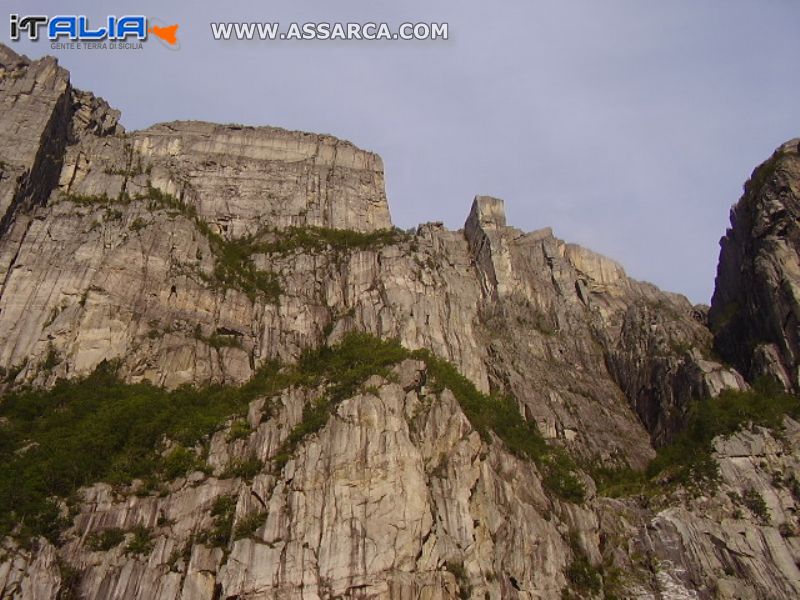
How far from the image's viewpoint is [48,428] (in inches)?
1937

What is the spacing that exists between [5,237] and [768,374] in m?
61.1

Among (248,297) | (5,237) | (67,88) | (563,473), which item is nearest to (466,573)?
(563,473)

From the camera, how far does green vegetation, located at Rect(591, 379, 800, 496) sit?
179ft

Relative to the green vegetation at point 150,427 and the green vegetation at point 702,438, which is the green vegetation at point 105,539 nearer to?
the green vegetation at point 150,427

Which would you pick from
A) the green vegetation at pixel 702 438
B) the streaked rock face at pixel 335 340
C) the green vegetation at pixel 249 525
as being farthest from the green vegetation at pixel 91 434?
the green vegetation at pixel 702 438

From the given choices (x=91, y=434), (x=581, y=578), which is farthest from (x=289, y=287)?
(x=581, y=578)

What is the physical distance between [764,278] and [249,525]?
152 feet

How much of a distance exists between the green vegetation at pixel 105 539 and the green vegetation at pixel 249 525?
609 centimetres

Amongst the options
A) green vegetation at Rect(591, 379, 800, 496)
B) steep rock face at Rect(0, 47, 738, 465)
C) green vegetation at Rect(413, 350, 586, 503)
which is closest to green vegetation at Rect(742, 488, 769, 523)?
green vegetation at Rect(591, 379, 800, 496)

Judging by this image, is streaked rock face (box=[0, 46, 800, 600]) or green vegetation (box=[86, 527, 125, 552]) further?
streaked rock face (box=[0, 46, 800, 600])

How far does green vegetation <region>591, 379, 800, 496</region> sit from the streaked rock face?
124 cm

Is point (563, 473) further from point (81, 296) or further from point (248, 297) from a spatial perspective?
point (81, 296)

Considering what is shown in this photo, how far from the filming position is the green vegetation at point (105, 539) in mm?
41375

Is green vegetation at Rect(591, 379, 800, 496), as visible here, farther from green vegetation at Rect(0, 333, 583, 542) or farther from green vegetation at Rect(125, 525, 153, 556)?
green vegetation at Rect(125, 525, 153, 556)
